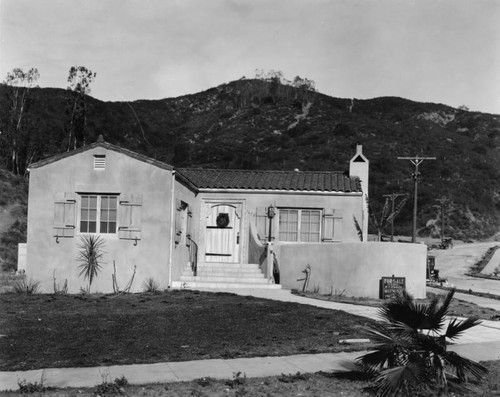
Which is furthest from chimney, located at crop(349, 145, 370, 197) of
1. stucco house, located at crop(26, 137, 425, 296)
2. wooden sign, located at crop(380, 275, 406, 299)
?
wooden sign, located at crop(380, 275, 406, 299)

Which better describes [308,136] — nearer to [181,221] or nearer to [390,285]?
[181,221]

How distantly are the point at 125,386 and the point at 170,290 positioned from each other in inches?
399

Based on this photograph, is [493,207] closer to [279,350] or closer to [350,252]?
[350,252]

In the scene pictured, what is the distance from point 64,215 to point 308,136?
66620mm

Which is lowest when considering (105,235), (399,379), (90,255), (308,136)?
(399,379)

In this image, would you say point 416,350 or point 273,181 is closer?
point 416,350

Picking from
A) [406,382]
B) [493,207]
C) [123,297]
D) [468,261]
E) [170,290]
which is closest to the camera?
[406,382]

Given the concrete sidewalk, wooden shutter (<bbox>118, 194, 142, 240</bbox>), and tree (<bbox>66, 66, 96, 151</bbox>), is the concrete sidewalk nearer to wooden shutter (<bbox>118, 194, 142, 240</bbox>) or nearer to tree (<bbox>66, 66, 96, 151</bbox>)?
wooden shutter (<bbox>118, 194, 142, 240</bbox>)

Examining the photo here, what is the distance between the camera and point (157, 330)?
1019 cm

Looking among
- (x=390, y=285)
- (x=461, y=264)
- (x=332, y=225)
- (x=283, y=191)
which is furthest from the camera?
(x=461, y=264)

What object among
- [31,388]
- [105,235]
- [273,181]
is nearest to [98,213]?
[105,235]

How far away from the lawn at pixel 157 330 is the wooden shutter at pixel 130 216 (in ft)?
8.23

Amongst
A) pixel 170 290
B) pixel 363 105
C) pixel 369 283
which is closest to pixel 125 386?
pixel 170 290

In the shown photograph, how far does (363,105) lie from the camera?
102625 millimetres
